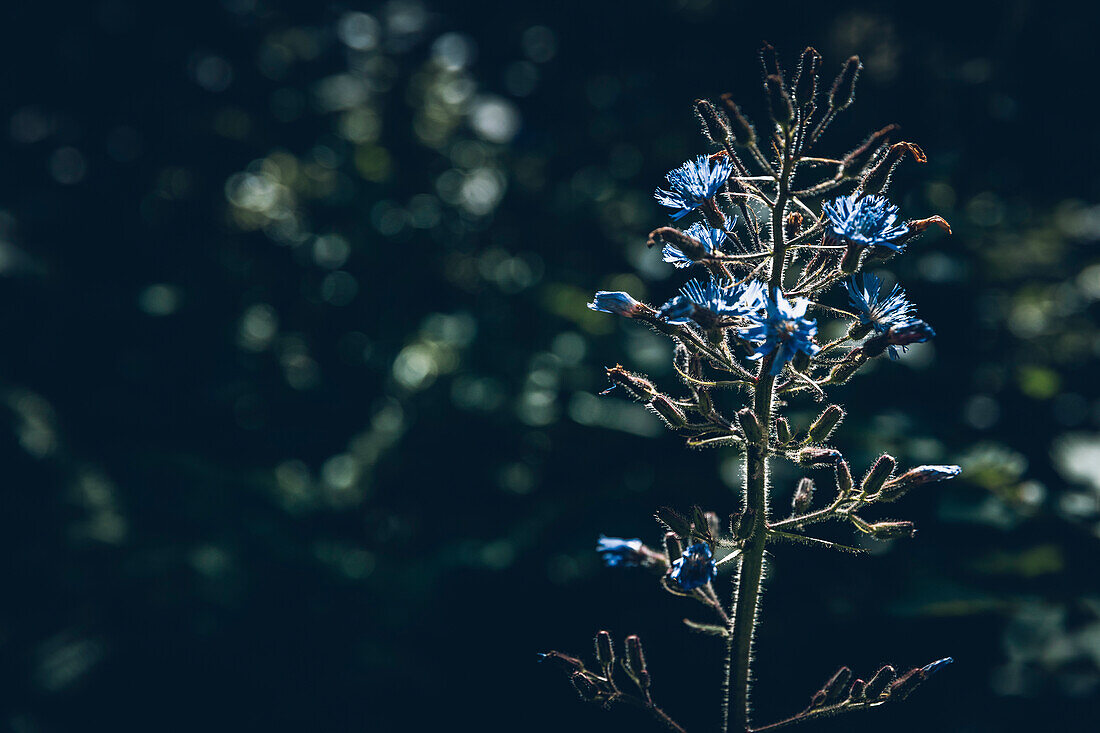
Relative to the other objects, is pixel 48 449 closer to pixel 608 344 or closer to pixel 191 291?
pixel 191 291

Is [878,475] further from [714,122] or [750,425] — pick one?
[714,122]

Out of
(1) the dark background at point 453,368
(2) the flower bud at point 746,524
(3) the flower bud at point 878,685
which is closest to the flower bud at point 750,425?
(2) the flower bud at point 746,524

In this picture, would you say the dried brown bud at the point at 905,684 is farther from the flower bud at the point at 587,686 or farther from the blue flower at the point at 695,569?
the flower bud at the point at 587,686

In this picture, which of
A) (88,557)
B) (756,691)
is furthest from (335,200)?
(756,691)

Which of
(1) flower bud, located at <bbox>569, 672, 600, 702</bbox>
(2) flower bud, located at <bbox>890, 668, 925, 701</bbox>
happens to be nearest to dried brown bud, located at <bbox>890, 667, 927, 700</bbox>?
(2) flower bud, located at <bbox>890, 668, 925, 701</bbox>

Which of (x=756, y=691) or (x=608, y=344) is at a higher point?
(x=608, y=344)

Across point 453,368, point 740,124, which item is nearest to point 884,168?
point 740,124
